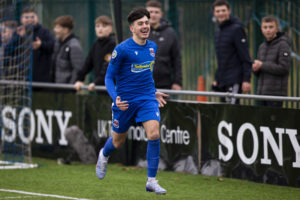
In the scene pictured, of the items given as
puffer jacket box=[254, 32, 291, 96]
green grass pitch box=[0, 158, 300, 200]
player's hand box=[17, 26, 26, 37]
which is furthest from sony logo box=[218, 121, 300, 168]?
player's hand box=[17, 26, 26, 37]

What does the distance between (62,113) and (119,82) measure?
4076mm

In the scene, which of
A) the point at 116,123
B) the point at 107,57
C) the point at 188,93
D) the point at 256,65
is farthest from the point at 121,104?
the point at 107,57

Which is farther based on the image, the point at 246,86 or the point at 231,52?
the point at 231,52

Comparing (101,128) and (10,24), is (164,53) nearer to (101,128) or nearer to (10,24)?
(101,128)

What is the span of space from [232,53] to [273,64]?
1035 mm

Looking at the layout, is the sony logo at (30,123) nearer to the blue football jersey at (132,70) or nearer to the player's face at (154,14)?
the player's face at (154,14)

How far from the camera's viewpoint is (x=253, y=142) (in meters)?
9.64

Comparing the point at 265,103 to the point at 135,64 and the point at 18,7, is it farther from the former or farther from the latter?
the point at 18,7

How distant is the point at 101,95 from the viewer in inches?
472

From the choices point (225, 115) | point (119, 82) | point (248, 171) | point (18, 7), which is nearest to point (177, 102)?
point (225, 115)

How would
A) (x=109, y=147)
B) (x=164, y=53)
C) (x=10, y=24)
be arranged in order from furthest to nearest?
1. (x=10, y=24)
2. (x=164, y=53)
3. (x=109, y=147)

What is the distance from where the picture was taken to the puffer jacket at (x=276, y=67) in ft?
32.9

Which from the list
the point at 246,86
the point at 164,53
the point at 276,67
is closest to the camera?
the point at 276,67

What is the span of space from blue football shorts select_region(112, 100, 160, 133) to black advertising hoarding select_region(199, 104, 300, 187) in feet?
5.73
